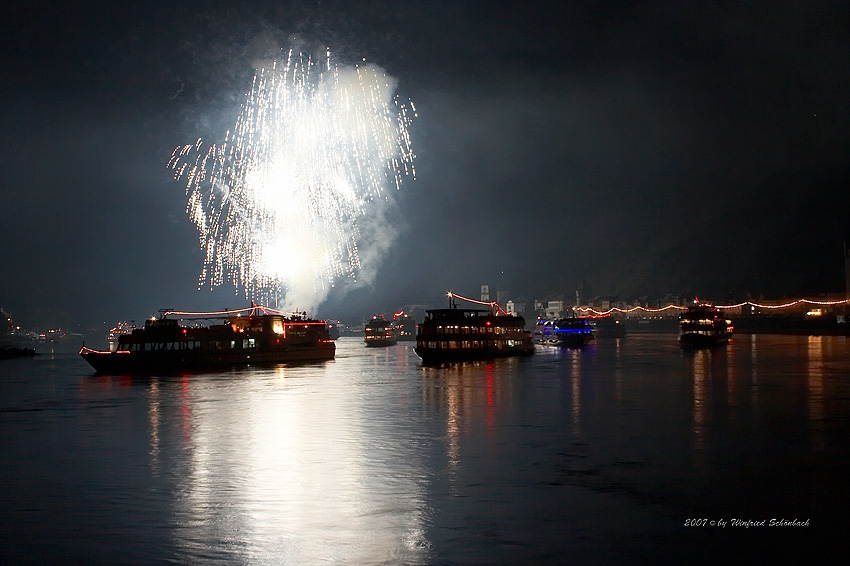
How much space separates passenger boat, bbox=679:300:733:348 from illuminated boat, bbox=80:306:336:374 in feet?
213

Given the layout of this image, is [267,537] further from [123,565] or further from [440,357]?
[440,357]

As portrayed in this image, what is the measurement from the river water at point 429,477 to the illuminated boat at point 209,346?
2896cm

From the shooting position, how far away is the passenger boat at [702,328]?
124188 mm

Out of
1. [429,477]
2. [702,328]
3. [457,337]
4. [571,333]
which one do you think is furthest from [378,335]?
[429,477]

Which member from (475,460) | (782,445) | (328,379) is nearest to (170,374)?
(328,379)

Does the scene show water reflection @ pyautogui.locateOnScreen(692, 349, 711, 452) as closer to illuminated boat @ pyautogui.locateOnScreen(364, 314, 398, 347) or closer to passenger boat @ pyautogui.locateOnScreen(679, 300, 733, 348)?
passenger boat @ pyautogui.locateOnScreen(679, 300, 733, 348)

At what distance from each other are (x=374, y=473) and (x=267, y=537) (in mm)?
7966

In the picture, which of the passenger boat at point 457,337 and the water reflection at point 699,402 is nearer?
the water reflection at point 699,402

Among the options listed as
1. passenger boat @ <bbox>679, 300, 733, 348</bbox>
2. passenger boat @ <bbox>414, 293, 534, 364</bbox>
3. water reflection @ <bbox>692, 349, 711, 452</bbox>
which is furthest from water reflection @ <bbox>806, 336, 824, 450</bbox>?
passenger boat @ <bbox>679, 300, 733, 348</bbox>

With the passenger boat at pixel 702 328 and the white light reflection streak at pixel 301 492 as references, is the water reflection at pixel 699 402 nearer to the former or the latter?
the white light reflection streak at pixel 301 492

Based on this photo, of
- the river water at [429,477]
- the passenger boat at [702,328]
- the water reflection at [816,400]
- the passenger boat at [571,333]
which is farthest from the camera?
the passenger boat at [571,333]

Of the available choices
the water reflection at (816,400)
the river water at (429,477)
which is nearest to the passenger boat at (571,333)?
the water reflection at (816,400)

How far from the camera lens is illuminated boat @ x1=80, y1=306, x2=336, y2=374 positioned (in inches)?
3184

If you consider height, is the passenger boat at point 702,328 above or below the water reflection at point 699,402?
above
